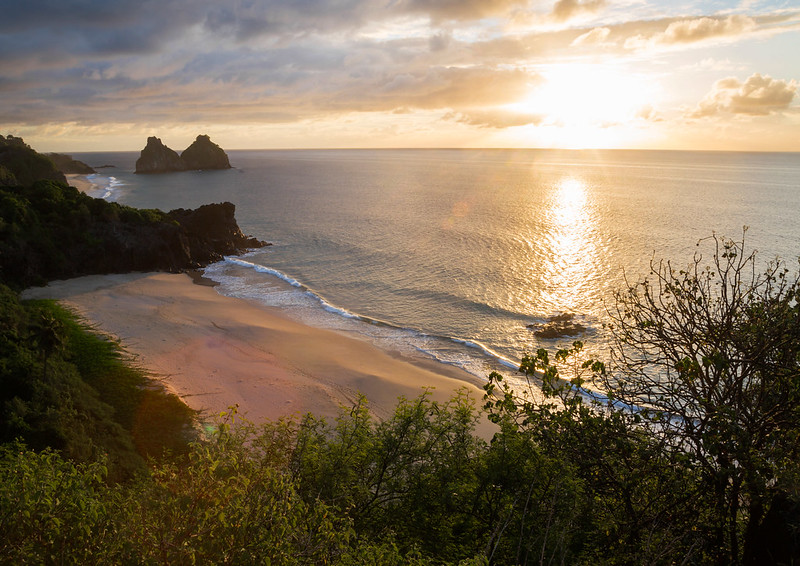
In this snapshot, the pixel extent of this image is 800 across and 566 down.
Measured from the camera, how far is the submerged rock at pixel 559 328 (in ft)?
141

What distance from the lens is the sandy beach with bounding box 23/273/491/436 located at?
30922mm

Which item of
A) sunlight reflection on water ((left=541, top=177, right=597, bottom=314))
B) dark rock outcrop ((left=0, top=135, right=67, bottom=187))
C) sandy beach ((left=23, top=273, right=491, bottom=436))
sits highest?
dark rock outcrop ((left=0, top=135, right=67, bottom=187))

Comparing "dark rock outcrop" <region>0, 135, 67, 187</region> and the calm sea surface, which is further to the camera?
"dark rock outcrop" <region>0, 135, 67, 187</region>

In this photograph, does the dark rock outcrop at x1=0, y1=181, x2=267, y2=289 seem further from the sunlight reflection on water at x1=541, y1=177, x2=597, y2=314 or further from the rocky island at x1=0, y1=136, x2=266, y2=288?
the sunlight reflection on water at x1=541, y1=177, x2=597, y2=314

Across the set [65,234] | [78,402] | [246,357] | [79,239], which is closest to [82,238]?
[79,239]

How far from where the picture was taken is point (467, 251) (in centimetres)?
7362

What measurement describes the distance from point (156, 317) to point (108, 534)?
1502 inches

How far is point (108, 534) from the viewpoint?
9.20 meters

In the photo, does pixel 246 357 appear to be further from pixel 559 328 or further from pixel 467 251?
pixel 467 251

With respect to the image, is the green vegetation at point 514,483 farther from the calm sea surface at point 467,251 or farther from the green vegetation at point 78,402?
the calm sea surface at point 467,251

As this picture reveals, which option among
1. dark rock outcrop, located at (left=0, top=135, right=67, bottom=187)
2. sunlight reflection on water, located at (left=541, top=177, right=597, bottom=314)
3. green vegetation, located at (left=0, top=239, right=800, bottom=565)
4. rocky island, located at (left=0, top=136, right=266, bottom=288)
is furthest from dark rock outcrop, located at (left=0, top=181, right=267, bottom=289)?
dark rock outcrop, located at (left=0, top=135, right=67, bottom=187)

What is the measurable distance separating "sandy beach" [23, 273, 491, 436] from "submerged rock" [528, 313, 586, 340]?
10340mm

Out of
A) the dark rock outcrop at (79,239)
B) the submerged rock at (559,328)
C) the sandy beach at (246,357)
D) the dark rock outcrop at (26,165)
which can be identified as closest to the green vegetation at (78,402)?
the sandy beach at (246,357)

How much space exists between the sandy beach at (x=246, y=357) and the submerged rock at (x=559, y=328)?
10340 mm
